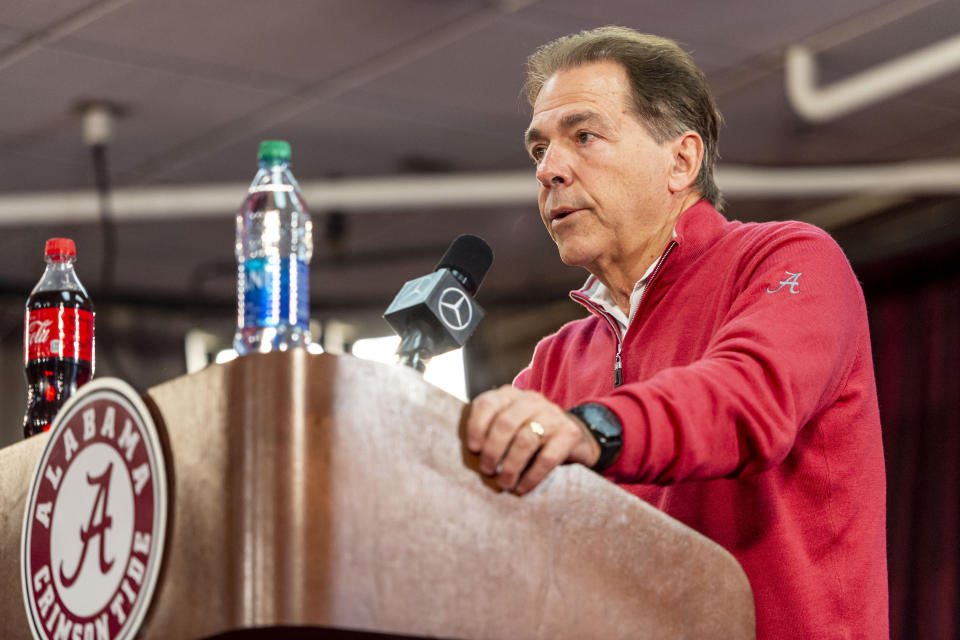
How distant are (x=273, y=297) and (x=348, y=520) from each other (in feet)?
0.78

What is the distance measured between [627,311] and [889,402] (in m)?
3.34

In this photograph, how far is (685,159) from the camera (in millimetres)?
1828

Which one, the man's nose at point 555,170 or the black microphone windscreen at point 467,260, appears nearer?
the black microphone windscreen at point 467,260

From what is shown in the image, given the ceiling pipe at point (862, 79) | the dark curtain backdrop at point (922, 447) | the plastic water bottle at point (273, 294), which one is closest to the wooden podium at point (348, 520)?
the plastic water bottle at point (273, 294)

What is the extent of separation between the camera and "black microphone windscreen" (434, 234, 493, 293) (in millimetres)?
1341

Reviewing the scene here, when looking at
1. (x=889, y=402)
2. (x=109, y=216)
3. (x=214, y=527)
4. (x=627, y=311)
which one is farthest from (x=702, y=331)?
(x=109, y=216)

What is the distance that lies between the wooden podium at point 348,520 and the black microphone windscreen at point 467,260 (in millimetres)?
389

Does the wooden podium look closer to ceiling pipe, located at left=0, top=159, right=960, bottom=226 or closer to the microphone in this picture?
the microphone

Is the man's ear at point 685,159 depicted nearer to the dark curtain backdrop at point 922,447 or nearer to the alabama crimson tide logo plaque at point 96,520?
the alabama crimson tide logo plaque at point 96,520

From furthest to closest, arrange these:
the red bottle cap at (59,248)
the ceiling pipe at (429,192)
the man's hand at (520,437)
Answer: the ceiling pipe at (429,192) → the red bottle cap at (59,248) → the man's hand at (520,437)

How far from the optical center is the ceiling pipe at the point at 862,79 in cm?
350

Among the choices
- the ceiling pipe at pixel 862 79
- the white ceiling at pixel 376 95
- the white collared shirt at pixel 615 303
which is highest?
the white ceiling at pixel 376 95

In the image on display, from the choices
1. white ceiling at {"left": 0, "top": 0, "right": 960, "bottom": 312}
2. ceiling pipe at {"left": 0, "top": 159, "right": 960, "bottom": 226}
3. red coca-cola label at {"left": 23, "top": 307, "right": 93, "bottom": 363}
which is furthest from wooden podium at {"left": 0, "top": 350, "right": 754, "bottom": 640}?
ceiling pipe at {"left": 0, "top": 159, "right": 960, "bottom": 226}

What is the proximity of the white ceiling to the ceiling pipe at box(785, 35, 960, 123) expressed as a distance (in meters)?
0.04
